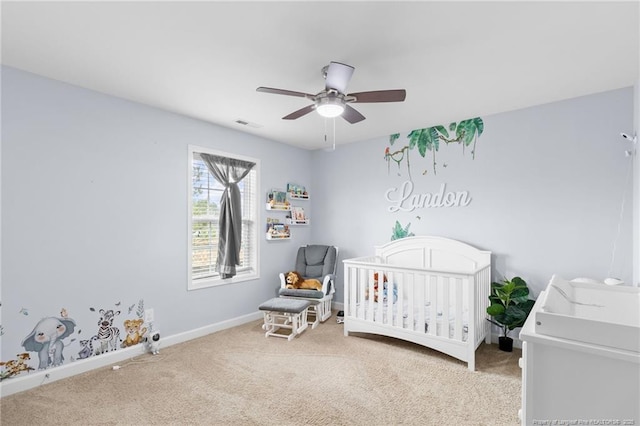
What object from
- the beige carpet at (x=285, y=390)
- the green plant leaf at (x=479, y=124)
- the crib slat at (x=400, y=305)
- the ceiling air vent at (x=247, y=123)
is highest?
the ceiling air vent at (x=247, y=123)

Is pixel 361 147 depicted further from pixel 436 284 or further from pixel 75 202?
pixel 75 202

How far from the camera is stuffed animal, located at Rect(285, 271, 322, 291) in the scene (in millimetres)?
4121

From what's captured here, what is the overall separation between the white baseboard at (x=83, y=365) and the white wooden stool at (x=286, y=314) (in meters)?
0.61

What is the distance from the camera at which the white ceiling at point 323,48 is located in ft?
5.70

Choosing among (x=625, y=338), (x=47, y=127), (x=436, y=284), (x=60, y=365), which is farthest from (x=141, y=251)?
(x=625, y=338)

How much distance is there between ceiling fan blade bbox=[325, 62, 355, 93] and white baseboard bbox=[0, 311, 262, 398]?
2.89 metres

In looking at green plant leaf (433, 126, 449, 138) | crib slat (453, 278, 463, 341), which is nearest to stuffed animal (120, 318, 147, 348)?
crib slat (453, 278, 463, 341)

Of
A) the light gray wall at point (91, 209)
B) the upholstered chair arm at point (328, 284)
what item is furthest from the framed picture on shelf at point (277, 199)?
Result: the upholstered chair arm at point (328, 284)

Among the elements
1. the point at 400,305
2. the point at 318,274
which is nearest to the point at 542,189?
the point at 400,305

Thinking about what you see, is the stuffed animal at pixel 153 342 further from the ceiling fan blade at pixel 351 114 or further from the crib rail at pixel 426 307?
the ceiling fan blade at pixel 351 114

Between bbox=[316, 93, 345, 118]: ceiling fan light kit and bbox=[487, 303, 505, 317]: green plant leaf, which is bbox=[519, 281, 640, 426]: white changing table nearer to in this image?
bbox=[316, 93, 345, 118]: ceiling fan light kit

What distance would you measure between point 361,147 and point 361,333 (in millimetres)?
2434

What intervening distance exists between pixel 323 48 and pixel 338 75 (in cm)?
25

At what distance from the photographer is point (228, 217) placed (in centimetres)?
383
